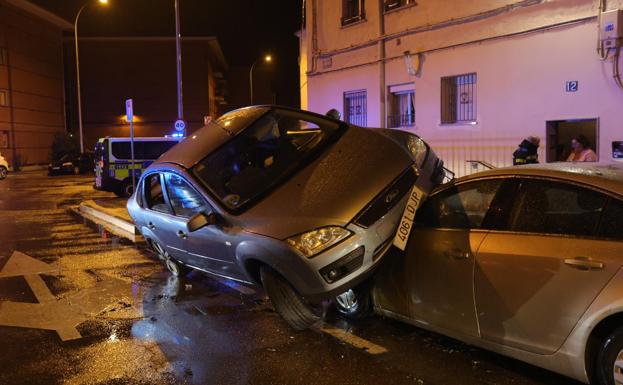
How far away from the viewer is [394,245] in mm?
4469

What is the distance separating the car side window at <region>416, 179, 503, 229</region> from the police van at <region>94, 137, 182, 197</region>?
49.1 ft

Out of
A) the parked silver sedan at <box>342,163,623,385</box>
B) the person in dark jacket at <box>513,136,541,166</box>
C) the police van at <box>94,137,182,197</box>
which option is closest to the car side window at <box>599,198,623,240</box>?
the parked silver sedan at <box>342,163,623,385</box>

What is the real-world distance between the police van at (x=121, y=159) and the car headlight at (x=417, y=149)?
45.5 ft

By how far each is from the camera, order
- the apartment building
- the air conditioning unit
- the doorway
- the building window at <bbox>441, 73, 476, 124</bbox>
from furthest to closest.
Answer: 1. the apartment building
2. the building window at <bbox>441, 73, 476, 124</bbox>
3. the doorway
4. the air conditioning unit

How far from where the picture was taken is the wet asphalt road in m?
4.17

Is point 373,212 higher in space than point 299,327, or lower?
higher

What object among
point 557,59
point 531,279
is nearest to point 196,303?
point 531,279

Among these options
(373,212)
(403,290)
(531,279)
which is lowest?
(403,290)

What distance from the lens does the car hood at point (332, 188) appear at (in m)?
4.45

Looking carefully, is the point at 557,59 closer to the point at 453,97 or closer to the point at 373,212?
the point at 453,97

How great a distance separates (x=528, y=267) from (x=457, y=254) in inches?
22.1

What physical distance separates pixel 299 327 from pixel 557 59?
27.6 ft

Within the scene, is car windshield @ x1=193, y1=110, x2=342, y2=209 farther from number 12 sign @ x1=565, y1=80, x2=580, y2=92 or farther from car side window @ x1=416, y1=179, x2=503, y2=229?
number 12 sign @ x1=565, y1=80, x2=580, y2=92

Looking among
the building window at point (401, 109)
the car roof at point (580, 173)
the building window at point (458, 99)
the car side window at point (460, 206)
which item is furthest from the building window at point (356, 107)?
the car roof at point (580, 173)
